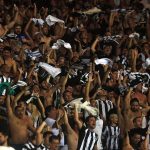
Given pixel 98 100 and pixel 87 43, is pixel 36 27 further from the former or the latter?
pixel 98 100

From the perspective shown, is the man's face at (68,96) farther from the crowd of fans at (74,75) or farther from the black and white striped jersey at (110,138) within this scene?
the black and white striped jersey at (110,138)

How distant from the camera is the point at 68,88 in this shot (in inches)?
265

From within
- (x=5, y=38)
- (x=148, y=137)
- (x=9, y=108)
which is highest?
(x=5, y=38)

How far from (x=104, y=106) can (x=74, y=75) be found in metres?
0.96

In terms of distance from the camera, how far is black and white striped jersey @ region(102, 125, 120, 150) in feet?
19.8

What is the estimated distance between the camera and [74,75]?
733 cm

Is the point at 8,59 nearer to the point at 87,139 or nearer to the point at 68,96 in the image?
the point at 68,96

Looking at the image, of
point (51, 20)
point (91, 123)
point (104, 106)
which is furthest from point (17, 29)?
point (91, 123)

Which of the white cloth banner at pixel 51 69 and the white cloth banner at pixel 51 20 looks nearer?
the white cloth banner at pixel 51 69

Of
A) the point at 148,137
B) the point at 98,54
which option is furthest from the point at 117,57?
the point at 148,137

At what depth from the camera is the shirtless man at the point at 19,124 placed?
5797 mm

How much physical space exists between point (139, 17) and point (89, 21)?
1.11m

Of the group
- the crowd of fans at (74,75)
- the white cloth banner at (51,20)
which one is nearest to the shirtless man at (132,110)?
the crowd of fans at (74,75)

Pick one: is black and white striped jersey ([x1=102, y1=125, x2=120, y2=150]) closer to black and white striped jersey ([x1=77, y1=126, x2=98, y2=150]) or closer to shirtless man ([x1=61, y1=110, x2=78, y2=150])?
black and white striped jersey ([x1=77, y1=126, x2=98, y2=150])
